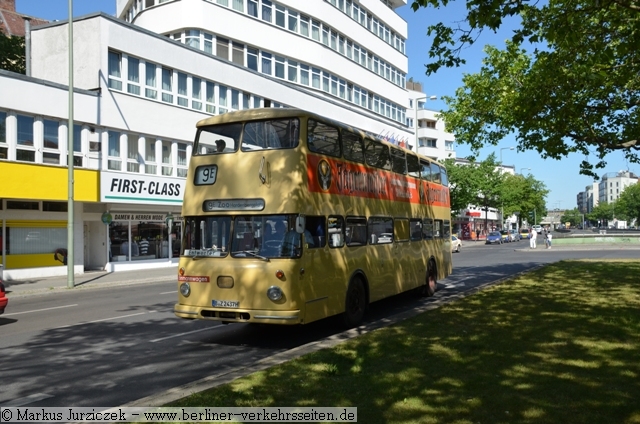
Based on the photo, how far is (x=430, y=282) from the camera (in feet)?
51.6

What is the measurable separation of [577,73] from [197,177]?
383 inches

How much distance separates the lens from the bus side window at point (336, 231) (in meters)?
10.1

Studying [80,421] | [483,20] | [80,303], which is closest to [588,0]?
[483,20]

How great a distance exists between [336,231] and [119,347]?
4.16 meters

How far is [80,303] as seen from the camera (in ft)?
51.0

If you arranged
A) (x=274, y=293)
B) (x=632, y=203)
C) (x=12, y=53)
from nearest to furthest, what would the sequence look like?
(x=274, y=293) → (x=12, y=53) → (x=632, y=203)

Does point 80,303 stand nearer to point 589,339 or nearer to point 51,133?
point 51,133

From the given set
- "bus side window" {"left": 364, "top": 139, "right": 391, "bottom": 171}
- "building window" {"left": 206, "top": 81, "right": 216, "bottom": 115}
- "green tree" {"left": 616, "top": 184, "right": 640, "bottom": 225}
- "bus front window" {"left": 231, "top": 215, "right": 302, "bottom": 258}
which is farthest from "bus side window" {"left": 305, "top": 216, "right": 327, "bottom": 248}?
"green tree" {"left": 616, "top": 184, "right": 640, "bottom": 225}

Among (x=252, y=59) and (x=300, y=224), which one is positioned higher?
(x=252, y=59)

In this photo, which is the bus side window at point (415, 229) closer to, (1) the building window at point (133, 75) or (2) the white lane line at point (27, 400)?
(2) the white lane line at point (27, 400)

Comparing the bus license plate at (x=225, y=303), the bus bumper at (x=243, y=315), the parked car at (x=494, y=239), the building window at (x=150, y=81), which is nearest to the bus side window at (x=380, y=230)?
the bus bumper at (x=243, y=315)

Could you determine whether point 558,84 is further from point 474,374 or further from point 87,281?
point 87,281

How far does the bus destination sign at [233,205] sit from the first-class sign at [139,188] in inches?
683

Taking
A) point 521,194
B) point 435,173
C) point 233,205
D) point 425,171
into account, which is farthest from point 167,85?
point 521,194
